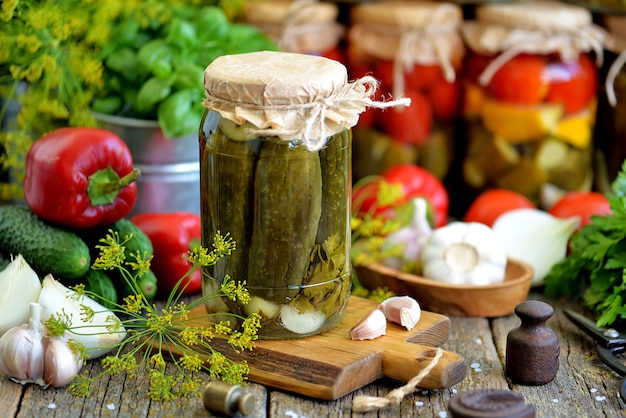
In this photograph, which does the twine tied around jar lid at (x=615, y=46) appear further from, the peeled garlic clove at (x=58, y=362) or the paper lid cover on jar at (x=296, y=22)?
the peeled garlic clove at (x=58, y=362)

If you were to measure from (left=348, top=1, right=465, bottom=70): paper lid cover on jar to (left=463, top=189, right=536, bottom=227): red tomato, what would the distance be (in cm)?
30

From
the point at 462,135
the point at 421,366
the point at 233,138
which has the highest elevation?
the point at 233,138

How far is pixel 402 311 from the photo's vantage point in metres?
1.43

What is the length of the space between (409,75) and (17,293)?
108 centimetres

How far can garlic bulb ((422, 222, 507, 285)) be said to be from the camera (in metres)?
1.63

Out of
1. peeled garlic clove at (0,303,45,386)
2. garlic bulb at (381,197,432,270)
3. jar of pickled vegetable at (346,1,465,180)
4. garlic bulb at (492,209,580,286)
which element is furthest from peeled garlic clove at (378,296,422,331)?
jar of pickled vegetable at (346,1,465,180)

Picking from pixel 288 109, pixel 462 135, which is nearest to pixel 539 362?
pixel 288 109

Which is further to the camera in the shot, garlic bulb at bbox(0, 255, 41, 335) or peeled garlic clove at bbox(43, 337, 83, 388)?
garlic bulb at bbox(0, 255, 41, 335)

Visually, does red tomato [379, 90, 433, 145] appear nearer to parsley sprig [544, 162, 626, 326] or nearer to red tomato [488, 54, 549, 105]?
red tomato [488, 54, 549, 105]

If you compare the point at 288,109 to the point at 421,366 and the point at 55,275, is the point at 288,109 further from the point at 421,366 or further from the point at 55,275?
the point at 55,275

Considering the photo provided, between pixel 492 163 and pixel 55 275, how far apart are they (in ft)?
3.49

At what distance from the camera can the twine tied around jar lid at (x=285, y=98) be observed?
4.08ft

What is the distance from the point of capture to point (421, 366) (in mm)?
1295

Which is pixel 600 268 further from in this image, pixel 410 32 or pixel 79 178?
pixel 79 178
